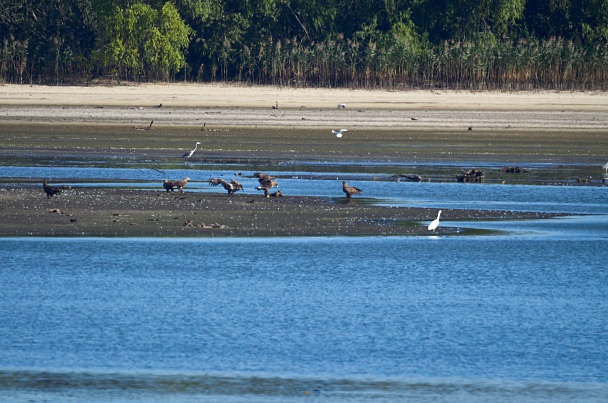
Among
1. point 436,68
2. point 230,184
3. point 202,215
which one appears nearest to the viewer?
point 202,215

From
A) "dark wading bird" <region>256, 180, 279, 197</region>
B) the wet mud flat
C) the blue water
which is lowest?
the wet mud flat

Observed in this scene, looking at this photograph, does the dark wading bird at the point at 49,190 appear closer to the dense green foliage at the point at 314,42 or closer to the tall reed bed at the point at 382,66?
the dense green foliage at the point at 314,42

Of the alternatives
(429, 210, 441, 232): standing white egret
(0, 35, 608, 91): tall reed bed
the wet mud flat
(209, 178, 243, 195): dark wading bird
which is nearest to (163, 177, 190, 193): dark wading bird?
the wet mud flat

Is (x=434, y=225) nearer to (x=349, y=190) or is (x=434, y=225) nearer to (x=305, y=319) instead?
(x=349, y=190)

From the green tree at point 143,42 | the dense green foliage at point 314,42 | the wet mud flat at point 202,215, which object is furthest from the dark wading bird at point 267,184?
the green tree at point 143,42

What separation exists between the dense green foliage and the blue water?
76.2ft

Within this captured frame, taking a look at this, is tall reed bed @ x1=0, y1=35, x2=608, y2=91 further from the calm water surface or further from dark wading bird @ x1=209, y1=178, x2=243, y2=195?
the calm water surface

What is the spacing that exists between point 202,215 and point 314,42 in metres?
27.1

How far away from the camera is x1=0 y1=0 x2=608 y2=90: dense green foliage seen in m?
37.3

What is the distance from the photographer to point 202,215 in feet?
49.4

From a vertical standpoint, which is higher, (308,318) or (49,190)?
(308,318)

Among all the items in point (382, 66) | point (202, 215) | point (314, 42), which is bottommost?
point (202, 215)

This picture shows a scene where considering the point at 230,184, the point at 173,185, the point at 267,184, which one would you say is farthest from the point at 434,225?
the point at 173,185

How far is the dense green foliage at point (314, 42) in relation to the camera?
3728cm
